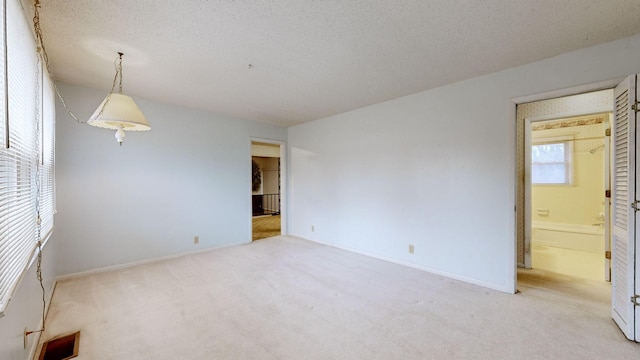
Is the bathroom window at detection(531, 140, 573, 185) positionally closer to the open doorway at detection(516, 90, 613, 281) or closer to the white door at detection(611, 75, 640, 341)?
the open doorway at detection(516, 90, 613, 281)

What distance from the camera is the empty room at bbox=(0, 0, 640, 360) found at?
189cm

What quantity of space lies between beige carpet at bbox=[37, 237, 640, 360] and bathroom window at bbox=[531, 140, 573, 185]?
9.49 ft

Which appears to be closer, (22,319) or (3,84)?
(3,84)

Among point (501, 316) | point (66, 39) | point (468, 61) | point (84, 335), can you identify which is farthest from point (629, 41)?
point (84, 335)

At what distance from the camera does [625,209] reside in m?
2.16

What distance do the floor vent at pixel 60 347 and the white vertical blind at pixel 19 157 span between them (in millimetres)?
756

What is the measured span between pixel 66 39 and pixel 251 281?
9.71ft

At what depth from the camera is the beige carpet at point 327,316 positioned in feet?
6.28

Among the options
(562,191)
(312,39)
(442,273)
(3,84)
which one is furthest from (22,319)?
(562,191)

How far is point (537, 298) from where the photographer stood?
2701 millimetres

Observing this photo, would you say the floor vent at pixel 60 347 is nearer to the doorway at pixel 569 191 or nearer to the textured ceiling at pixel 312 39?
the textured ceiling at pixel 312 39

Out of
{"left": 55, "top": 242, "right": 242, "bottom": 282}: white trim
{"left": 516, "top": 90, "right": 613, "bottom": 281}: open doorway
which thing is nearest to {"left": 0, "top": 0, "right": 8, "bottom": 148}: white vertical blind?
{"left": 55, "top": 242, "right": 242, "bottom": 282}: white trim

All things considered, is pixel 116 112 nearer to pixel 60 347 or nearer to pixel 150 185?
pixel 60 347

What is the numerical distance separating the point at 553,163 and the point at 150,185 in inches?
293
